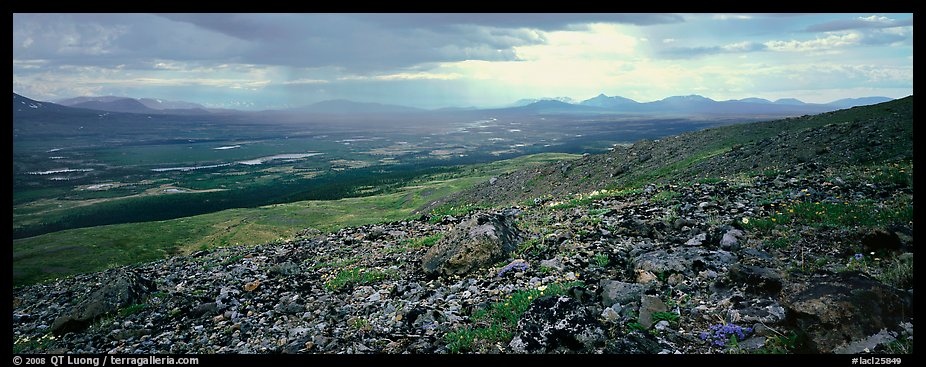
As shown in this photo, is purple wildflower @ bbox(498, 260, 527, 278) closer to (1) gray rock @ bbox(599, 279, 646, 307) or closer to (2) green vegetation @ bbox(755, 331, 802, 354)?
(1) gray rock @ bbox(599, 279, 646, 307)

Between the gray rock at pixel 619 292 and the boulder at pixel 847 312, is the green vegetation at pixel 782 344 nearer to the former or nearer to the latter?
the boulder at pixel 847 312

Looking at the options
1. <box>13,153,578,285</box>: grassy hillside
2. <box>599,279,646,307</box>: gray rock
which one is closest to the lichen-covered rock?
<box>599,279,646,307</box>: gray rock

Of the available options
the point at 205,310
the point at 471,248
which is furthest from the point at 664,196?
the point at 205,310

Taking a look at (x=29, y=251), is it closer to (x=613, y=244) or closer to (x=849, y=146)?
(x=613, y=244)

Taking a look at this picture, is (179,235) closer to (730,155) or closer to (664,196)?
(664,196)
